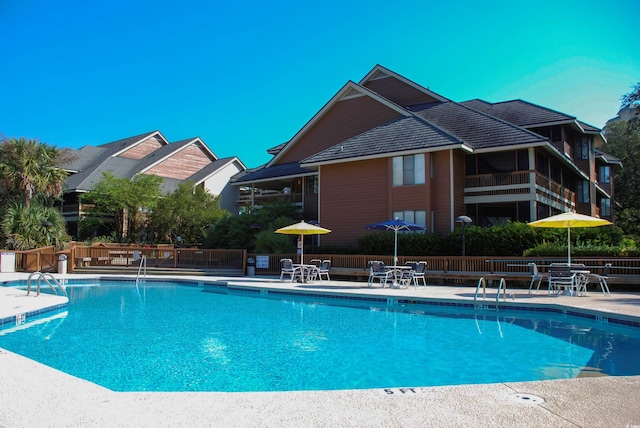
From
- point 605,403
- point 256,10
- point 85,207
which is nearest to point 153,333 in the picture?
point 605,403

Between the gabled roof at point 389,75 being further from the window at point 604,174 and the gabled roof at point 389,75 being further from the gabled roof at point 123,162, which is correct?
the gabled roof at point 123,162

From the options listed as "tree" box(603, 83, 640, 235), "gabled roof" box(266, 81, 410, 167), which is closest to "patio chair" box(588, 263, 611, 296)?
"gabled roof" box(266, 81, 410, 167)

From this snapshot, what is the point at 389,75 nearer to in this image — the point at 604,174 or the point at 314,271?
the point at 314,271

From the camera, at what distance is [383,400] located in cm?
455

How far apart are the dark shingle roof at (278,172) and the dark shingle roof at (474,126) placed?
7633 millimetres

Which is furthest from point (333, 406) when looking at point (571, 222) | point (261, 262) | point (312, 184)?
point (312, 184)

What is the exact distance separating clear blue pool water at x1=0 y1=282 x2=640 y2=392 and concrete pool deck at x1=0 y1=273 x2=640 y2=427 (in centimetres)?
141

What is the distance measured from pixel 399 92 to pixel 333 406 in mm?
26320

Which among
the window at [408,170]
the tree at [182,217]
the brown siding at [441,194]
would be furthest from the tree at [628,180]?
the tree at [182,217]

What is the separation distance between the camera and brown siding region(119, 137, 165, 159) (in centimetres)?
4154

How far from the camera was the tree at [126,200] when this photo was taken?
3189 cm

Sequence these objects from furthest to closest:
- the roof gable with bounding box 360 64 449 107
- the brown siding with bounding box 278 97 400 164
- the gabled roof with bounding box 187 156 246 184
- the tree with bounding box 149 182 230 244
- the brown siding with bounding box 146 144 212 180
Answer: the brown siding with bounding box 146 144 212 180 → the gabled roof with bounding box 187 156 246 184 → the tree with bounding box 149 182 230 244 → the roof gable with bounding box 360 64 449 107 → the brown siding with bounding box 278 97 400 164

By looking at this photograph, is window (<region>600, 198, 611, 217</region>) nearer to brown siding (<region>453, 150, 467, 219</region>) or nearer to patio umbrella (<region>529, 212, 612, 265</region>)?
brown siding (<region>453, 150, 467, 219</region>)

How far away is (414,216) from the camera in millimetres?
21906
